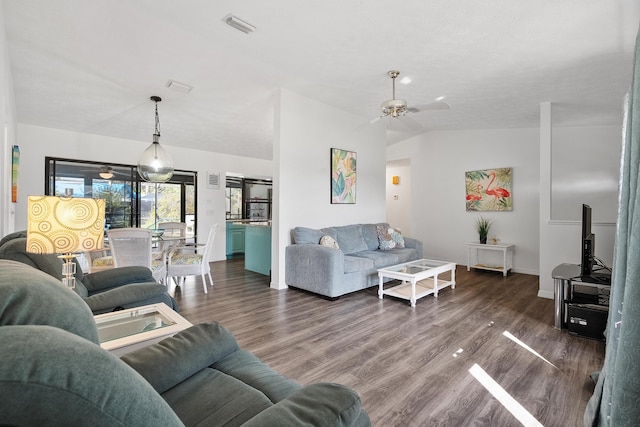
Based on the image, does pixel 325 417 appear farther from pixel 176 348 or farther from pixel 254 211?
pixel 254 211

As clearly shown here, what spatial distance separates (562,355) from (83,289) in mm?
3703

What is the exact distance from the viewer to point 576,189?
213 inches

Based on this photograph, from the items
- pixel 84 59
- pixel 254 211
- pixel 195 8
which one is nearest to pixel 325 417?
pixel 195 8

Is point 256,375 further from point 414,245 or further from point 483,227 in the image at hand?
point 483,227

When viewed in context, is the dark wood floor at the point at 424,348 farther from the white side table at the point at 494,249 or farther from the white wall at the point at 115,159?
the white wall at the point at 115,159

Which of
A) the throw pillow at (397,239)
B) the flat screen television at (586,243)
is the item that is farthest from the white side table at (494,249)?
the flat screen television at (586,243)

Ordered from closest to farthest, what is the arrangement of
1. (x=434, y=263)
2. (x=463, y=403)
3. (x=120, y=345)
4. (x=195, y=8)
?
1. (x=120, y=345)
2. (x=463, y=403)
3. (x=195, y=8)
4. (x=434, y=263)

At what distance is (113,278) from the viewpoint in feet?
8.54

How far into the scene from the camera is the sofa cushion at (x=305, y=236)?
4.53 meters

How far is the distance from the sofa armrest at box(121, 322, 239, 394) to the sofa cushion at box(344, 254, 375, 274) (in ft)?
9.25

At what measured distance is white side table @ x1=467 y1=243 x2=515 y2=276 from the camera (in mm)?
5629

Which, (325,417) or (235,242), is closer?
(325,417)

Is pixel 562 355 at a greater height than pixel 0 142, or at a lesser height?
lesser

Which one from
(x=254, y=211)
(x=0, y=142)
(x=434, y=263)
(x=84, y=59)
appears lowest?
(x=434, y=263)
